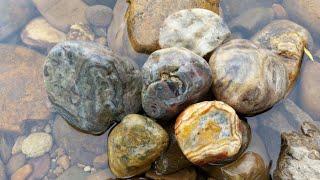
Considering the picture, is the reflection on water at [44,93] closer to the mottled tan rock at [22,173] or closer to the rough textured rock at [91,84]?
the mottled tan rock at [22,173]

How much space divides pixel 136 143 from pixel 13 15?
9.41 feet

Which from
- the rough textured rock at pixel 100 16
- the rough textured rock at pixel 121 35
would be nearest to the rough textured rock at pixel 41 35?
the rough textured rock at pixel 100 16

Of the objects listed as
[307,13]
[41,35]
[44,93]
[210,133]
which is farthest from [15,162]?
[307,13]

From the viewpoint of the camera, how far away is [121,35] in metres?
4.59

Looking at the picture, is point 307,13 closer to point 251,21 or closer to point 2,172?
point 251,21

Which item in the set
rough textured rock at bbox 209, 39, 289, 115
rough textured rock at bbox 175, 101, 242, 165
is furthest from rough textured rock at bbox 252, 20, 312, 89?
rough textured rock at bbox 175, 101, 242, 165

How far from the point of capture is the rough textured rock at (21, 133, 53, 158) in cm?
427

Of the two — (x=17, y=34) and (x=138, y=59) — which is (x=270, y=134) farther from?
(x=17, y=34)

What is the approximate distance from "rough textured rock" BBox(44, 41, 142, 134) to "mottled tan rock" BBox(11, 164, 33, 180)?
809 mm

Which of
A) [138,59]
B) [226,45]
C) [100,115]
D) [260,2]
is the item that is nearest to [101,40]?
[138,59]

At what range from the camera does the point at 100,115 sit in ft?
12.2

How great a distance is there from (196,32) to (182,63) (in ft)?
2.33

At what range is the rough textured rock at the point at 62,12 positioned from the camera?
5.06 m

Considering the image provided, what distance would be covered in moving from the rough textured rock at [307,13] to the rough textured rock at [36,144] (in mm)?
3266
